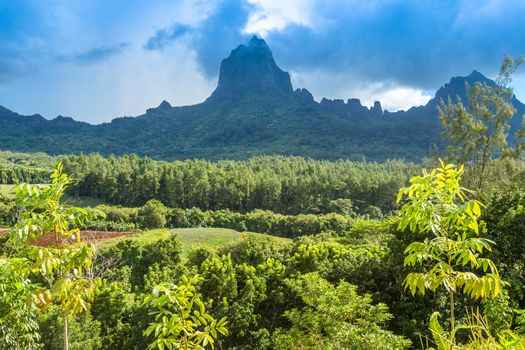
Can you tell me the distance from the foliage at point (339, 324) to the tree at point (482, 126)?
16.4 meters

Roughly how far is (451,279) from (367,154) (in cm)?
16561

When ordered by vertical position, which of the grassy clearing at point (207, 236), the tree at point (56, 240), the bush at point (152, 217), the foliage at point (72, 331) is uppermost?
the tree at point (56, 240)

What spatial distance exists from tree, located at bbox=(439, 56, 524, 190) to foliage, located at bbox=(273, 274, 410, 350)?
16396 millimetres

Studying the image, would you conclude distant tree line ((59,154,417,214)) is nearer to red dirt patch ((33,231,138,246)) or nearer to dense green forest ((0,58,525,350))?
red dirt patch ((33,231,138,246))

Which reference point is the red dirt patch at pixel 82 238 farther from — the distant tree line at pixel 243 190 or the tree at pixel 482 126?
the distant tree line at pixel 243 190

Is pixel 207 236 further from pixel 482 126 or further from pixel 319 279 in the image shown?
pixel 319 279

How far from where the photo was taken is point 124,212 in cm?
5672

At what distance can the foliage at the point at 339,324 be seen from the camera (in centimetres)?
595

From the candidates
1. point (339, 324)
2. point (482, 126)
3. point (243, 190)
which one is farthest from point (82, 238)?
point (243, 190)

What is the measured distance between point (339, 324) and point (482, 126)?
19263mm

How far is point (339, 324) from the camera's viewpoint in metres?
6.76

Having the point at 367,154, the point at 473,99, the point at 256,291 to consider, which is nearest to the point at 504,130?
the point at 473,99

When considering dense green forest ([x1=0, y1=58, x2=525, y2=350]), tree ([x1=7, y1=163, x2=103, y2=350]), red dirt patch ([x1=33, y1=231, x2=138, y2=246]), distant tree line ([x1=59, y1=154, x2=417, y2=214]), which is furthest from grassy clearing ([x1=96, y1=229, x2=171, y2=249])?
distant tree line ([x1=59, y1=154, x2=417, y2=214])

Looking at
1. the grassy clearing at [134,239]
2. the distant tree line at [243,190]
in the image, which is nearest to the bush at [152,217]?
the distant tree line at [243,190]
